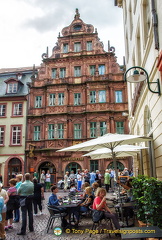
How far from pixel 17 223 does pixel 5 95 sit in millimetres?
24017

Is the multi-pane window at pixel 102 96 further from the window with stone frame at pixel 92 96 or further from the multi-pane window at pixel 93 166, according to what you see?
the multi-pane window at pixel 93 166

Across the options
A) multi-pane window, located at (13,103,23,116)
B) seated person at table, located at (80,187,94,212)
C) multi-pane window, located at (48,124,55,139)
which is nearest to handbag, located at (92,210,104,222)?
seated person at table, located at (80,187,94,212)

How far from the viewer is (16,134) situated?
2927 centimetres

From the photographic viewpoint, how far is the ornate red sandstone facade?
1080 inches

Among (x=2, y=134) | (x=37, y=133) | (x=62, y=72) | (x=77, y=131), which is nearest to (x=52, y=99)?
(x=62, y=72)

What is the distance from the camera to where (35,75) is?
111 ft

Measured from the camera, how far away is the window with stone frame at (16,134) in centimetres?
2908

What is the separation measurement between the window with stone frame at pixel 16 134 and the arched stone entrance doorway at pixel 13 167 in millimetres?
1988

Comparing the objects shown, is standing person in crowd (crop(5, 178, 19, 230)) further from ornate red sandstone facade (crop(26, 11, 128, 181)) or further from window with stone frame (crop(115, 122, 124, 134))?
window with stone frame (crop(115, 122, 124, 134))

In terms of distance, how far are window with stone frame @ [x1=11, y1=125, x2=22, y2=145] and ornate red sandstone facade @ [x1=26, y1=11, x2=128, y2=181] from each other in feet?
3.95

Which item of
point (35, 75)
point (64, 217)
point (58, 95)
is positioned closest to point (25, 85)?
point (35, 75)

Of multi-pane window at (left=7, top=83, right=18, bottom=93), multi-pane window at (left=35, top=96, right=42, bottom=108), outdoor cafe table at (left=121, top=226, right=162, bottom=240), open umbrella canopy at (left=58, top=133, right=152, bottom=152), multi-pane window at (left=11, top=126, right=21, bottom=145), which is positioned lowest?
outdoor cafe table at (left=121, top=226, right=162, bottom=240)

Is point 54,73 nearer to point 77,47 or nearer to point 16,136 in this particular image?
point 77,47

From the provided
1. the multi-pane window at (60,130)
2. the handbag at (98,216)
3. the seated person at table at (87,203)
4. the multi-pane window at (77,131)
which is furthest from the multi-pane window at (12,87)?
the handbag at (98,216)
